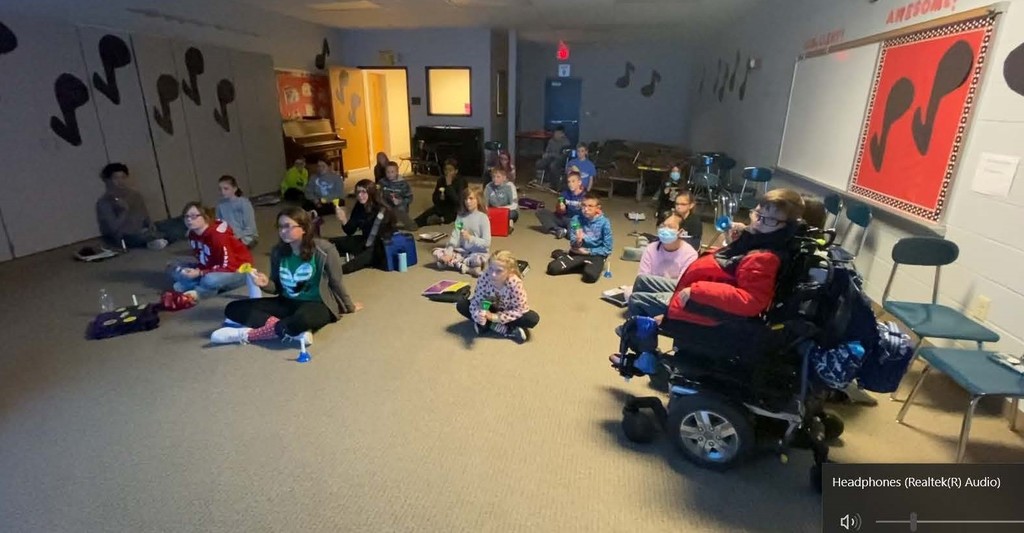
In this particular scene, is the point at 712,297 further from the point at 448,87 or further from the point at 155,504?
the point at 448,87

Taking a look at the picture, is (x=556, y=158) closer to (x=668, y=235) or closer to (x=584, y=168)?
(x=584, y=168)

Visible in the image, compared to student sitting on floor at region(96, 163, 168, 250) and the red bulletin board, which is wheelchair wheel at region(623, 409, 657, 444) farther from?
the red bulletin board

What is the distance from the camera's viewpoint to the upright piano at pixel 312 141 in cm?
848

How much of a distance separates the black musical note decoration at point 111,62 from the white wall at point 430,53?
4.83 m


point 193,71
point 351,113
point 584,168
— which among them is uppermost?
point 193,71

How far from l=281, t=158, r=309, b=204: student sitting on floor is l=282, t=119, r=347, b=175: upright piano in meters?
0.74

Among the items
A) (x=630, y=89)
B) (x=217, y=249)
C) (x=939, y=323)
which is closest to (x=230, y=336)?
(x=217, y=249)

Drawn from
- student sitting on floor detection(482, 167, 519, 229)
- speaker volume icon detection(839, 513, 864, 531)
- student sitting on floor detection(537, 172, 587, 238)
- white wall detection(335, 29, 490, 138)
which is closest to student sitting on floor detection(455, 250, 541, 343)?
Answer: speaker volume icon detection(839, 513, 864, 531)

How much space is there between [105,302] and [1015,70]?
19.6 feet

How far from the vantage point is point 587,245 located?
483cm

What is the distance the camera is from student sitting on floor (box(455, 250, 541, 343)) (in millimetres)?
3371

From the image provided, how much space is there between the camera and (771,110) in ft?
20.3

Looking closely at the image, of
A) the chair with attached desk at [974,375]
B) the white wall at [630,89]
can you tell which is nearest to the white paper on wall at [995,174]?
the chair with attached desk at [974,375]

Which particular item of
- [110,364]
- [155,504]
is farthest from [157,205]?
[155,504]
